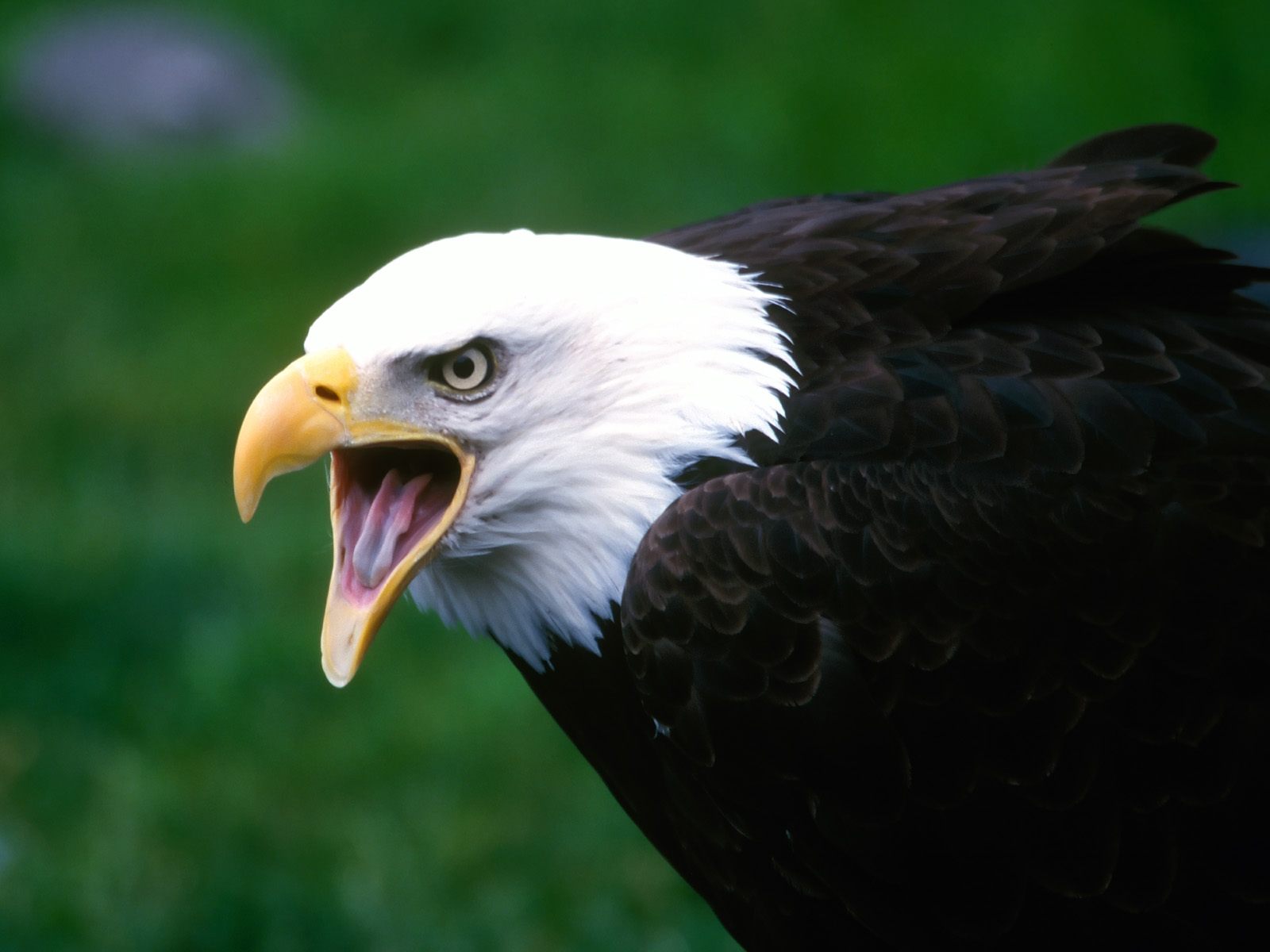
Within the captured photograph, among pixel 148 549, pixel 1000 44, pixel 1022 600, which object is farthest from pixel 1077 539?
pixel 1000 44

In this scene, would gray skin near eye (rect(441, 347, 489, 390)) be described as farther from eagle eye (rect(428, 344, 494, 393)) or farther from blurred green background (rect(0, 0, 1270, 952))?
blurred green background (rect(0, 0, 1270, 952))

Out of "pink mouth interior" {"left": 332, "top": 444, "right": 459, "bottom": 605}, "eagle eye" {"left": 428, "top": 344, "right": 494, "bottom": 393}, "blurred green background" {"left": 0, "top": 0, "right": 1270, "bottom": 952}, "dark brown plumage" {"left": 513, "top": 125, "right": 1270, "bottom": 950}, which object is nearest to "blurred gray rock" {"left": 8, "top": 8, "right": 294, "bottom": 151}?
"blurred green background" {"left": 0, "top": 0, "right": 1270, "bottom": 952}

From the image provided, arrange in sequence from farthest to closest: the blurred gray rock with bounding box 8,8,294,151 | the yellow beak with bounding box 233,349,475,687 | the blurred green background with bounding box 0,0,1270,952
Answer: the blurred gray rock with bounding box 8,8,294,151 < the blurred green background with bounding box 0,0,1270,952 < the yellow beak with bounding box 233,349,475,687

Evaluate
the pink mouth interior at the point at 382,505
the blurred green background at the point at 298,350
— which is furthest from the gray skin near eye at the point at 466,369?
the blurred green background at the point at 298,350

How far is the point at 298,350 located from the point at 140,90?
309 cm

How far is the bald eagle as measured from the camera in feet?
8.59

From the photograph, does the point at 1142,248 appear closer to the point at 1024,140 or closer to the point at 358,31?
the point at 1024,140

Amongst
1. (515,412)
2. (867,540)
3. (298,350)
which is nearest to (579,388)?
(515,412)

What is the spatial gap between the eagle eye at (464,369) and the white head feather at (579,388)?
0.9 inches

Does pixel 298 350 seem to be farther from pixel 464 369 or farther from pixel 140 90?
pixel 464 369

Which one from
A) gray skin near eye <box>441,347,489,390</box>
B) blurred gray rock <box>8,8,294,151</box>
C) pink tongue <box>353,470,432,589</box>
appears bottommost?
pink tongue <box>353,470,432,589</box>

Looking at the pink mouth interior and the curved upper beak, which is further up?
the curved upper beak

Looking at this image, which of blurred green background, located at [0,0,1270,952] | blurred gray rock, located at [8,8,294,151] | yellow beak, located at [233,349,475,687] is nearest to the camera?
yellow beak, located at [233,349,475,687]

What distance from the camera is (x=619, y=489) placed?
9.01 feet
